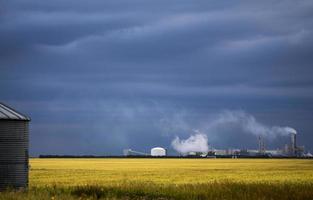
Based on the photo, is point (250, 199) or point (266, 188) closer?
point (250, 199)

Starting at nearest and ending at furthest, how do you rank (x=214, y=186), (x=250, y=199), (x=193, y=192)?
(x=250, y=199) < (x=193, y=192) < (x=214, y=186)

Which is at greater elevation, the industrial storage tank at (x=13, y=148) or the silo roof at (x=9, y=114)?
the silo roof at (x=9, y=114)

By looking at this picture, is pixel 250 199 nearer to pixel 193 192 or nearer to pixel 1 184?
pixel 193 192

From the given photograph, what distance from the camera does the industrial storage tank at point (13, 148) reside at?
97.6ft

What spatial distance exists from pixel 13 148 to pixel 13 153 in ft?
0.93

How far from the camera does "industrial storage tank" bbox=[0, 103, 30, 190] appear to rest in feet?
97.6

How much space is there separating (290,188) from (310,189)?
3.24 feet

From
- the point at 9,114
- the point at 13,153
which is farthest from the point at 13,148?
the point at 9,114

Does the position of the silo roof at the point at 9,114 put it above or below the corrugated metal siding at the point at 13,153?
above

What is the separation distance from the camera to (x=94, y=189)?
29.4m

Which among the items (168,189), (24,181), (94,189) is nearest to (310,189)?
(168,189)

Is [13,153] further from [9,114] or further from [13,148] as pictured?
[9,114]

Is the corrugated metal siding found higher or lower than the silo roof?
lower

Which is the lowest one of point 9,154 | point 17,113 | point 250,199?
point 250,199
